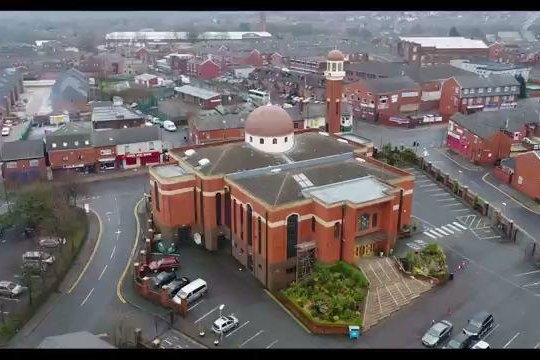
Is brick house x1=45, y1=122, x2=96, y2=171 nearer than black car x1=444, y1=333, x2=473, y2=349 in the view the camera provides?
No

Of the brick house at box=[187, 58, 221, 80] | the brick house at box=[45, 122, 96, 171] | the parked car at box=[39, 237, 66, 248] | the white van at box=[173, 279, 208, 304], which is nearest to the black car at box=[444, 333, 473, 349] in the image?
the white van at box=[173, 279, 208, 304]

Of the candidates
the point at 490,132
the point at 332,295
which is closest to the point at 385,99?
the point at 490,132

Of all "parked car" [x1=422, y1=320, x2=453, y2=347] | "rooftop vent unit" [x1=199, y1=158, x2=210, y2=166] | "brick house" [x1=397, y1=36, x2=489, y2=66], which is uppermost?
"brick house" [x1=397, y1=36, x2=489, y2=66]

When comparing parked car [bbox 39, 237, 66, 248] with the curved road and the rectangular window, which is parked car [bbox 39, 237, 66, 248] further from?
the rectangular window

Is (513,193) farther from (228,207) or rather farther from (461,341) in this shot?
(228,207)

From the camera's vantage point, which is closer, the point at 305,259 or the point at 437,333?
the point at 437,333

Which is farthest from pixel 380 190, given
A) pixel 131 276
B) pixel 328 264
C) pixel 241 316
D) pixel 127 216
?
pixel 127 216

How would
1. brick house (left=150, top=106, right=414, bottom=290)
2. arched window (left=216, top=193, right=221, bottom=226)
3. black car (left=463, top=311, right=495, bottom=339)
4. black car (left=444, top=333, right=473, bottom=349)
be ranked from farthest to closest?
arched window (left=216, top=193, right=221, bottom=226)
brick house (left=150, top=106, right=414, bottom=290)
black car (left=463, top=311, right=495, bottom=339)
black car (left=444, top=333, right=473, bottom=349)

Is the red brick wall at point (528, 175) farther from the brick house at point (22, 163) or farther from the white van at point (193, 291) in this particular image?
the brick house at point (22, 163)
